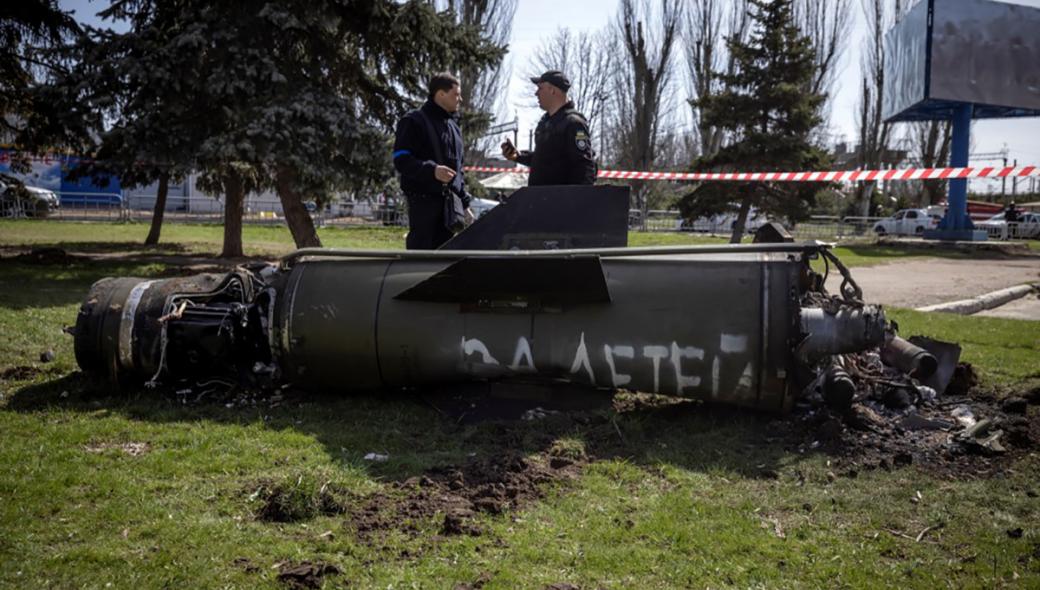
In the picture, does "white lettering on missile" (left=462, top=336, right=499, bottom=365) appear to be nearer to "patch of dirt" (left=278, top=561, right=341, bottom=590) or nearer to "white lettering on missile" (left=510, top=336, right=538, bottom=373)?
"white lettering on missile" (left=510, top=336, right=538, bottom=373)

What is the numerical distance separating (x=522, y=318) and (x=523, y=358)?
0.82 ft

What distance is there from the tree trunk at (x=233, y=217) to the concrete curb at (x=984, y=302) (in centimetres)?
1137

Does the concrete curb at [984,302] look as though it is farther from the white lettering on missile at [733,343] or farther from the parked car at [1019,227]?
the parked car at [1019,227]

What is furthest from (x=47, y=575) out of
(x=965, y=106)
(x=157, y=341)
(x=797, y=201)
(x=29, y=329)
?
(x=965, y=106)

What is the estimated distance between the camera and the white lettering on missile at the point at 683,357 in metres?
4.45

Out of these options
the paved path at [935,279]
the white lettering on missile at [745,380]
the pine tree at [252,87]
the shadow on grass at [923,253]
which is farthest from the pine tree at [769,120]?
the white lettering on missile at [745,380]

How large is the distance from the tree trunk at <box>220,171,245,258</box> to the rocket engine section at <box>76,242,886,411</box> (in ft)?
30.7

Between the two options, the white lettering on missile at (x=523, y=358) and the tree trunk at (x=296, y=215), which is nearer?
the white lettering on missile at (x=523, y=358)

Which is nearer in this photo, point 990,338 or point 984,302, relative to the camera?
point 990,338

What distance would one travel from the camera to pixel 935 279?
14273mm

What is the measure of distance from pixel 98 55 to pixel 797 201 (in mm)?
17592

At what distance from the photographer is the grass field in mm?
2887

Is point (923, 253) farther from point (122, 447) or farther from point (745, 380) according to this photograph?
point (122, 447)

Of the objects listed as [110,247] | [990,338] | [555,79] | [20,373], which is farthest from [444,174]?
[110,247]
